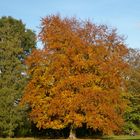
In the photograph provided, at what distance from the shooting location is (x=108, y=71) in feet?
159

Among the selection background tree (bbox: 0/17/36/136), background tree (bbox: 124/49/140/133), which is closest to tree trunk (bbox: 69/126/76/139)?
background tree (bbox: 0/17/36/136)

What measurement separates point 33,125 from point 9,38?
499 inches

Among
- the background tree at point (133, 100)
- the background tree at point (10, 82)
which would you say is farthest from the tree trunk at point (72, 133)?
the background tree at point (133, 100)

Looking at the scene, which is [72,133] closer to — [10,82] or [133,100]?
[10,82]

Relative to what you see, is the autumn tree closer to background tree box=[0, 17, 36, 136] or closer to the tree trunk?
the tree trunk

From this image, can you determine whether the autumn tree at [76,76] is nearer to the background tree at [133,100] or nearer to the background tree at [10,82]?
the background tree at [10,82]

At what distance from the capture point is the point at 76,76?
47812mm

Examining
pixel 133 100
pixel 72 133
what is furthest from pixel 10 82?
pixel 133 100

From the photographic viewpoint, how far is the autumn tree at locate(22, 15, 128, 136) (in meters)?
47.2

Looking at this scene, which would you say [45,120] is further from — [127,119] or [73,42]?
[127,119]

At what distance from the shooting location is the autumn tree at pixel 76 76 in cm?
4719

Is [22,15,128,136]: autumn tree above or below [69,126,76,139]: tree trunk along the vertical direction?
above

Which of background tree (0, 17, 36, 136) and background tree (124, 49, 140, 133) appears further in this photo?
background tree (124, 49, 140, 133)

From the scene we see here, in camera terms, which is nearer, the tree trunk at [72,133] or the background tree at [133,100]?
the tree trunk at [72,133]
